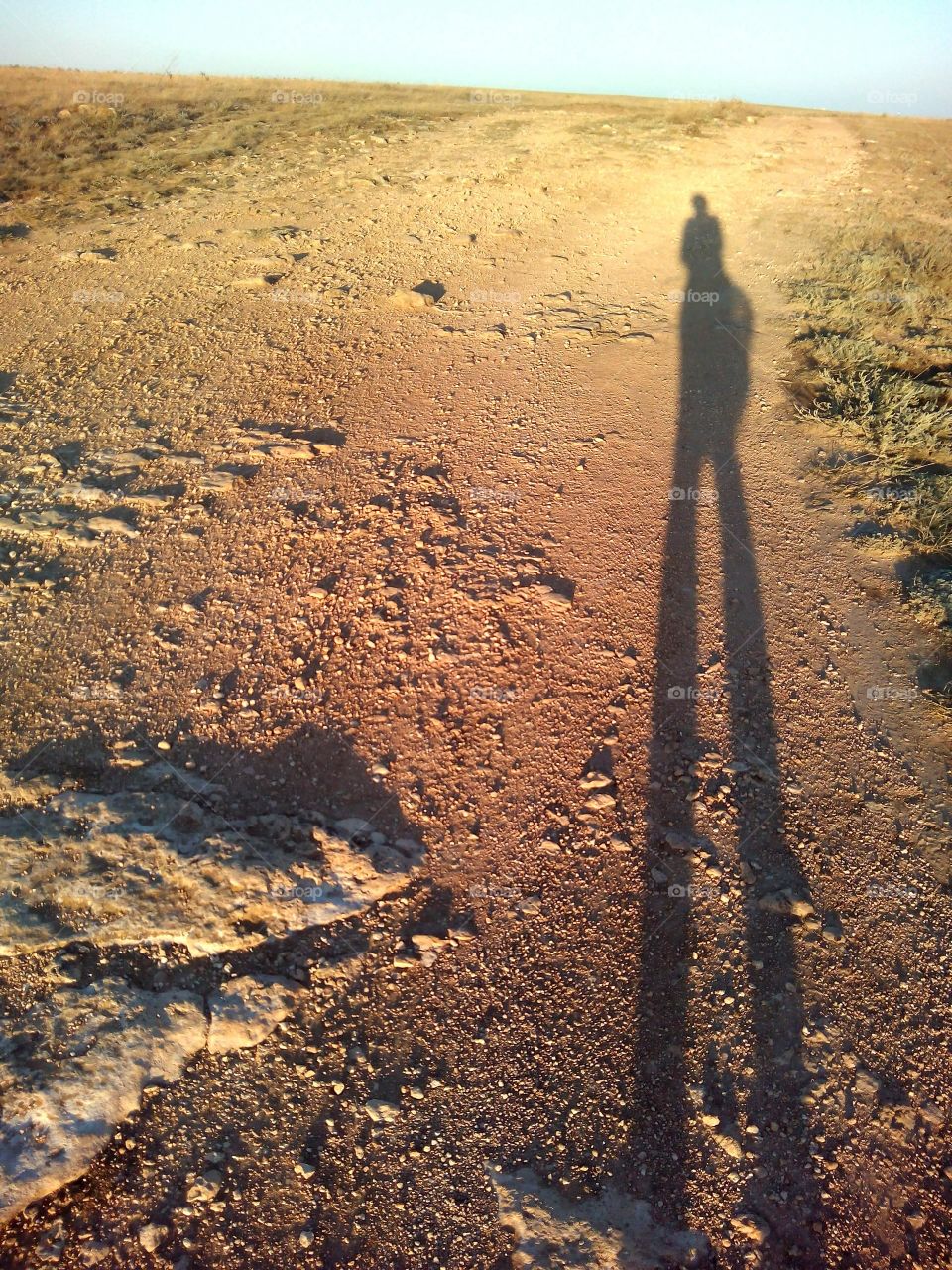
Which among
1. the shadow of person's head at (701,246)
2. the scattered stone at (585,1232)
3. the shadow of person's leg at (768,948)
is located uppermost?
the shadow of person's head at (701,246)

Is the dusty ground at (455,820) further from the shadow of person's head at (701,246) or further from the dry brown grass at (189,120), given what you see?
the dry brown grass at (189,120)

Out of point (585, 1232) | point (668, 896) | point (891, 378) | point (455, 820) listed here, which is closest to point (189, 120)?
point (891, 378)

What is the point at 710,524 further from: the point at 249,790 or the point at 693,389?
the point at 249,790

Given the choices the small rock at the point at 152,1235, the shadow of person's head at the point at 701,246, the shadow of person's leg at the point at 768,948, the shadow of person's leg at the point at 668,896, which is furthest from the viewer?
the shadow of person's head at the point at 701,246

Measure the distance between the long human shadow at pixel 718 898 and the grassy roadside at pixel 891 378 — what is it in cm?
115

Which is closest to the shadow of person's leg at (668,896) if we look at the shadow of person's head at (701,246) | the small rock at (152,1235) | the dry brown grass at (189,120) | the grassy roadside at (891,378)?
the grassy roadside at (891,378)

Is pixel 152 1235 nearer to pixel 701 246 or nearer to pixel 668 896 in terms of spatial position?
pixel 668 896

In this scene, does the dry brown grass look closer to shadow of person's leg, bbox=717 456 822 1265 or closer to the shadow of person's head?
the shadow of person's head

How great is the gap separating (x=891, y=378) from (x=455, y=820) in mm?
6342

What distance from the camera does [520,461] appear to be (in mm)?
6309

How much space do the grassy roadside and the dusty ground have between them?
32cm

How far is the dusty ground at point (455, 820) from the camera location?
3014 mm

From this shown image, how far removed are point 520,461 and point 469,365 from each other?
1696 mm

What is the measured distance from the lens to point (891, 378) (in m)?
7.36
